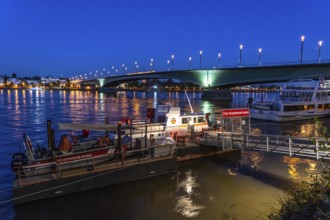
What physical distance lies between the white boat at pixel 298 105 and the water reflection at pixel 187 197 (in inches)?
1410

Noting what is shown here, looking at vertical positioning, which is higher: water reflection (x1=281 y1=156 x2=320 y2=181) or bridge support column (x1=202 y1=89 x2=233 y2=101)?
bridge support column (x1=202 y1=89 x2=233 y2=101)

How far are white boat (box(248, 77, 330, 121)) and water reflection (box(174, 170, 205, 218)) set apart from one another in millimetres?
35819

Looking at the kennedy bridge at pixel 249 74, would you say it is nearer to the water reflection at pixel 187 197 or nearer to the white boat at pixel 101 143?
the white boat at pixel 101 143

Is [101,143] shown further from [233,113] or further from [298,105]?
[298,105]

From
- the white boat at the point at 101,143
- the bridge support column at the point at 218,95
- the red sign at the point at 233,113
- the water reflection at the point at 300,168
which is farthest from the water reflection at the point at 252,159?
the bridge support column at the point at 218,95

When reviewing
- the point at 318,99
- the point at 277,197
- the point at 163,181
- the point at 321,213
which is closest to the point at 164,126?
the point at 163,181

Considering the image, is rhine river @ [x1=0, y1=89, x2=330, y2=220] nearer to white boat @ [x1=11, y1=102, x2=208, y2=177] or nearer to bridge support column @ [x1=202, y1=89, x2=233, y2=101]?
white boat @ [x1=11, y1=102, x2=208, y2=177]

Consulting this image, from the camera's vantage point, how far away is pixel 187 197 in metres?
17.0

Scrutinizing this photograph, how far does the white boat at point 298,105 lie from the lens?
52.4 m

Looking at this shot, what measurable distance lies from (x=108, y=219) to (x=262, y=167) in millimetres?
12827

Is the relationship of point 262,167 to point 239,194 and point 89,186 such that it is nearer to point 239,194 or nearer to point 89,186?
A: point 239,194

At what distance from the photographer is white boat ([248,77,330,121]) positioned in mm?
52438

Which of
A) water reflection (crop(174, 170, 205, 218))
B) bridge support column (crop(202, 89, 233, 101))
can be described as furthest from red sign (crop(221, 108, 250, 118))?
bridge support column (crop(202, 89, 233, 101))

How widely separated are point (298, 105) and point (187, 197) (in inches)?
1702
